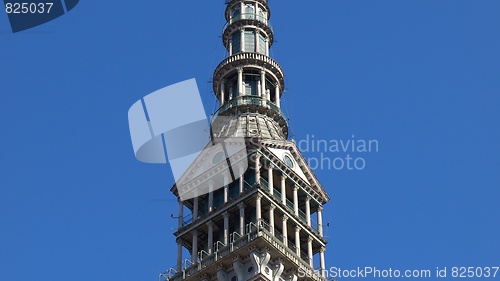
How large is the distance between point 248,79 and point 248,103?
5.77 m

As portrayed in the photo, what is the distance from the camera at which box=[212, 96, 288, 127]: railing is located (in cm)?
10800

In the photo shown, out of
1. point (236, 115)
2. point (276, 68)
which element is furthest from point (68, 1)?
point (276, 68)

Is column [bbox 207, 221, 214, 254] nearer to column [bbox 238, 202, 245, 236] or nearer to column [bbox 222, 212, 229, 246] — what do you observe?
column [bbox 222, 212, 229, 246]

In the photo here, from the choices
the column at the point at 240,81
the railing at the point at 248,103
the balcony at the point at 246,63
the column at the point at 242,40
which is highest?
the column at the point at 242,40

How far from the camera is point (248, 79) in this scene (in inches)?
4437

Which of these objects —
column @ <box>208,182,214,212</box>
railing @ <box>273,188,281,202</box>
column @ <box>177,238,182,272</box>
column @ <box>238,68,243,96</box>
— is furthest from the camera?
column @ <box>238,68,243,96</box>

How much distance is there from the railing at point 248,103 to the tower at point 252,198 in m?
0.12

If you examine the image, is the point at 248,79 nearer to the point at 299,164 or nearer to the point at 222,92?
the point at 222,92

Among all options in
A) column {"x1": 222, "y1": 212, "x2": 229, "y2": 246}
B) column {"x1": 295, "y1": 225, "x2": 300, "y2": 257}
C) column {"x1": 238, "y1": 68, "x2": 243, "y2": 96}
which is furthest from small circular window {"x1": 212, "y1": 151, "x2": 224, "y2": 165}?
column {"x1": 295, "y1": 225, "x2": 300, "y2": 257}

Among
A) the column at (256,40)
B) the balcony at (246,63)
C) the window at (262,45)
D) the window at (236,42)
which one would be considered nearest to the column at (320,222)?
the balcony at (246,63)

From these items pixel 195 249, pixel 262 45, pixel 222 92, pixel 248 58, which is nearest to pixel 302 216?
pixel 195 249

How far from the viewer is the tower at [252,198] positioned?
293 feet

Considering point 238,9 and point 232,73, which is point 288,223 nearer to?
point 232,73

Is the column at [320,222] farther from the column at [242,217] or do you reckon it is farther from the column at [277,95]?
the column at [277,95]
